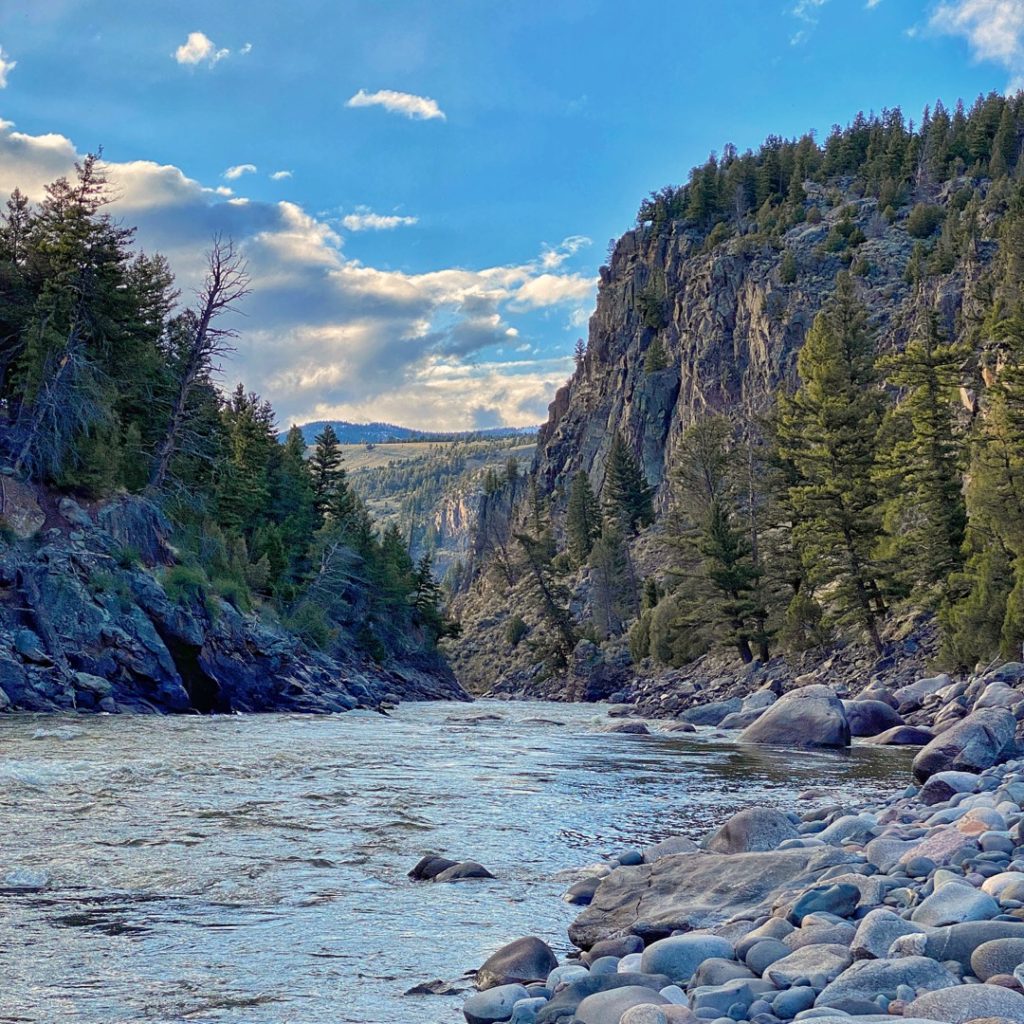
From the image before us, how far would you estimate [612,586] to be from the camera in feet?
255

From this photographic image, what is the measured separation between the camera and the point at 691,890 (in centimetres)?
725

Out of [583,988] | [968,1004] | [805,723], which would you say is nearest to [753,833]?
[583,988]

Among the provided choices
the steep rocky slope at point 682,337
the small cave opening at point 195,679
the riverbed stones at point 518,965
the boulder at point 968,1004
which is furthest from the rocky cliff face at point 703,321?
the boulder at point 968,1004

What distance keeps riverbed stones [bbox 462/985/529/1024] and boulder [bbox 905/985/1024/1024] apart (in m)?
2.02

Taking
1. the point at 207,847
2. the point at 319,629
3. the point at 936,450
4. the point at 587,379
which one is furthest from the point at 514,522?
the point at 207,847

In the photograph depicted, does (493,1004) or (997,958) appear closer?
(997,958)

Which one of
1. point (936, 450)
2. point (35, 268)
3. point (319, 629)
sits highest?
point (35, 268)

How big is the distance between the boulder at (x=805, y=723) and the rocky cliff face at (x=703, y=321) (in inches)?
2225

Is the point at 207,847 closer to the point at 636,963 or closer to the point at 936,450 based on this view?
the point at 636,963

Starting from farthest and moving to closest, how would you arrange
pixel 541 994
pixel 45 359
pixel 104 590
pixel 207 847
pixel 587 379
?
pixel 587 379 → pixel 45 359 → pixel 104 590 → pixel 207 847 → pixel 541 994

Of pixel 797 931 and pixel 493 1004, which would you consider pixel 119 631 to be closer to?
pixel 493 1004

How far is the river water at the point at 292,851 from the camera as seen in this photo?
565 cm

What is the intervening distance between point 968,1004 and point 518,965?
2601mm

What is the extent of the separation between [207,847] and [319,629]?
3466 cm
